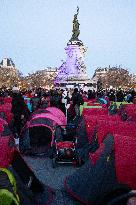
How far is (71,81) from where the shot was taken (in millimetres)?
75500

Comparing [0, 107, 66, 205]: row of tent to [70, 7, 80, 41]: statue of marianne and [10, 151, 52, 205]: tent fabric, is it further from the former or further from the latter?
[70, 7, 80, 41]: statue of marianne

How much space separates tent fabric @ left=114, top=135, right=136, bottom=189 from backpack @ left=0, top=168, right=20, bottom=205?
211cm

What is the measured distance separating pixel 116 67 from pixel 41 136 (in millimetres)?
108391

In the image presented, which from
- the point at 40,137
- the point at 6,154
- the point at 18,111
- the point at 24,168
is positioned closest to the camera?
the point at 6,154

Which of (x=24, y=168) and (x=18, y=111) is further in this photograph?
(x=18, y=111)

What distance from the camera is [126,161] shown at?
6785mm

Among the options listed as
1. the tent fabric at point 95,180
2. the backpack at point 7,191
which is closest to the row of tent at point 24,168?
the backpack at point 7,191

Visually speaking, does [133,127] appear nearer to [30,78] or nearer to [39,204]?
[39,204]

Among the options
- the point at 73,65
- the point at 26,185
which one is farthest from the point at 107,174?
the point at 73,65

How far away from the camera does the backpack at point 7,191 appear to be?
428 centimetres

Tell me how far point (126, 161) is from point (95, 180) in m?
0.66

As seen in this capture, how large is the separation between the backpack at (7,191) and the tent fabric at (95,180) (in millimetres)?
1894

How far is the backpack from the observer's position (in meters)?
4.28

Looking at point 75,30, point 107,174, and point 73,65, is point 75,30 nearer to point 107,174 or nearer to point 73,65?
point 73,65
